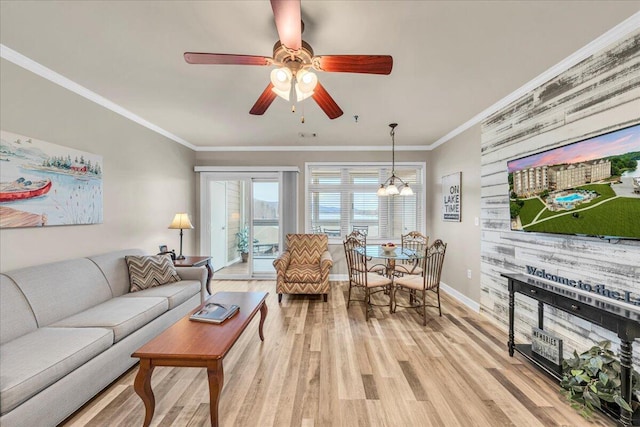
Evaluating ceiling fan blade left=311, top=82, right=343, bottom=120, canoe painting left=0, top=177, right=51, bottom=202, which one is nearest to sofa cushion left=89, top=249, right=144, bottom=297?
canoe painting left=0, top=177, right=51, bottom=202

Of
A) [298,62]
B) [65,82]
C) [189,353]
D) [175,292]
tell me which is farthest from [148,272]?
[298,62]

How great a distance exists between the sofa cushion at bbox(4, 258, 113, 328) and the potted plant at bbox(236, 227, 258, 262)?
2.70 meters

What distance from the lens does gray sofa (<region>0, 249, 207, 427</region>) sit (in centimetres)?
152

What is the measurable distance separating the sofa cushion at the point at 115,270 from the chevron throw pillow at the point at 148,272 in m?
0.05

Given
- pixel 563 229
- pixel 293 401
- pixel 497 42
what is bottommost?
pixel 293 401

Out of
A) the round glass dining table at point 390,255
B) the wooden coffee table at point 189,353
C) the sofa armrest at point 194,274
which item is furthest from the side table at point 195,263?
the round glass dining table at point 390,255

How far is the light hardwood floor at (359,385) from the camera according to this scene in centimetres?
180

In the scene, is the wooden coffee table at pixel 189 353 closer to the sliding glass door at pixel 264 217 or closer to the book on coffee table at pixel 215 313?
the book on coffee table at pixel 215 313

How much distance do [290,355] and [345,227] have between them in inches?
121

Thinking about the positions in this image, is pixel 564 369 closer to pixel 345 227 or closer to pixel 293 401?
pixel 293 401

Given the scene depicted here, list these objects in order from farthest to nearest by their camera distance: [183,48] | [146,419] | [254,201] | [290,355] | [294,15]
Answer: [254,201], [290,355], [183,48], [146,419], [294,15]

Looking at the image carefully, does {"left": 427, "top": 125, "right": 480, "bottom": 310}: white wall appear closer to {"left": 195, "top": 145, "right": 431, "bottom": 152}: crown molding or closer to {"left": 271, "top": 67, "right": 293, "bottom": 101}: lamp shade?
{"left": 195, "top": 145, "right": 431, "bottom": 152}: crown molding

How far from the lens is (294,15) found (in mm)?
1353

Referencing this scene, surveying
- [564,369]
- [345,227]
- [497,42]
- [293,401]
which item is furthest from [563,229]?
[345,227]
